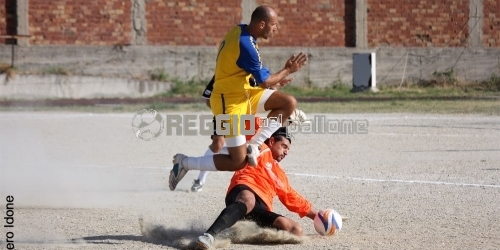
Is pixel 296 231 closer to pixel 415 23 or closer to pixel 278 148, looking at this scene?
pixel 278 148

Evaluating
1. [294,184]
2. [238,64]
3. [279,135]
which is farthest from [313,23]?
[238,64]

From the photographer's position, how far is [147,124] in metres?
20.7

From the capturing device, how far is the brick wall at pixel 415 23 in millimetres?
35469

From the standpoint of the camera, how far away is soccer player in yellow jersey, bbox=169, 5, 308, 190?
8328 mm

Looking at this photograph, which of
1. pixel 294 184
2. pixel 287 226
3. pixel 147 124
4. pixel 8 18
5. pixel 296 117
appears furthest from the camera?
pixel 8 18

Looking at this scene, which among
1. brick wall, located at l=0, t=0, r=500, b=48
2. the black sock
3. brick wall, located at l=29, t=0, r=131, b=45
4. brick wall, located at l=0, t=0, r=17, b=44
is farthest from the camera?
brick wall, located at l=0, t=0, r=500, b=48

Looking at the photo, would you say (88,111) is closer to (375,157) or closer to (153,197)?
(375,157)

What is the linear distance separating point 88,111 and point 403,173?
13.3m

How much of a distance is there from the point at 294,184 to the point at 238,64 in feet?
13.1

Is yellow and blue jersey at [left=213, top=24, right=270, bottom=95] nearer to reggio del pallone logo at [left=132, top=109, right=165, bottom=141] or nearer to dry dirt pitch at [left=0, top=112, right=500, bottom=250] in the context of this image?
dry dirt pitch at [left=0, top=112, right=500, bottom=250]

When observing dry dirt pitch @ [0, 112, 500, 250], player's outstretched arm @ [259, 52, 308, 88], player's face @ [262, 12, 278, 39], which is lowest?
dry dirt pitch @ [0, 112, 500, 250]

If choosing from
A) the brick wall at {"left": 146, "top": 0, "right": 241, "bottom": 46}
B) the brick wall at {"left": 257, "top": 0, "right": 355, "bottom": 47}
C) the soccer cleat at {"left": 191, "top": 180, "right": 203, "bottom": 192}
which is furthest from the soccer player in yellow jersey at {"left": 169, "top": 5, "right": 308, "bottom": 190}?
the brick wall at {"left": 257, "top": 0, "right": 355, "bottom": 47}

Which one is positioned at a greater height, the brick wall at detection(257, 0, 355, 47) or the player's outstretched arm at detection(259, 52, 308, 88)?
the brick wall at detection(257, 0, 355, 47)

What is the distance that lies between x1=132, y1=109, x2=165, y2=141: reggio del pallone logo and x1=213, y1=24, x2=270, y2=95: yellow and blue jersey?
9.63m
